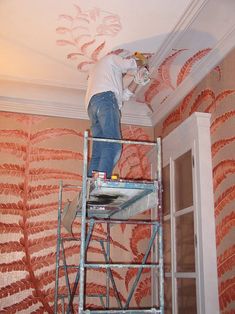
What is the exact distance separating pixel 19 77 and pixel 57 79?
362mm

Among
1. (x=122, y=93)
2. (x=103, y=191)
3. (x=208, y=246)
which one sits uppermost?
(x=122, y=93)

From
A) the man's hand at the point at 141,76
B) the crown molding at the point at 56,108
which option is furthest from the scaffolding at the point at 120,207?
the crown molding at the point at 56,108

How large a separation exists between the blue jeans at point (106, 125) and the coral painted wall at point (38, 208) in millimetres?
1164

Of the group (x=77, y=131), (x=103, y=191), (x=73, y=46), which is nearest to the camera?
(x=103, y=191)

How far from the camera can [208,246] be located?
2.74 m

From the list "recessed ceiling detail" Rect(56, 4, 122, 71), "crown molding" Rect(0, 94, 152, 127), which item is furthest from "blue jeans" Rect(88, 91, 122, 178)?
"crown molding" Rect(0, 94, 152, 127)

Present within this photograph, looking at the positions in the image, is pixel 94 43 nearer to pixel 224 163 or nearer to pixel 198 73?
pixel 198 73

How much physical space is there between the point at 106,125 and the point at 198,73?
1.16 meters

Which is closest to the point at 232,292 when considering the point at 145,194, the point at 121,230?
the point at 145,194

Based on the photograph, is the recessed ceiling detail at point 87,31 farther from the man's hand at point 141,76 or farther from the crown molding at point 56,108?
the crown molding at point 56,108

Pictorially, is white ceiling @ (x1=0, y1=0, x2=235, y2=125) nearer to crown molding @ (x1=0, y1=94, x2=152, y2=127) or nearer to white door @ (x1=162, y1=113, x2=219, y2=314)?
crown molding @ (x1=0, y1=94, x2=152, y2=127)

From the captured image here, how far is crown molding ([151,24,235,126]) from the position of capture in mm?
2782

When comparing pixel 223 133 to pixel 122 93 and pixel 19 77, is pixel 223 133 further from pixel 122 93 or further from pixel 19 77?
pixel 19 77

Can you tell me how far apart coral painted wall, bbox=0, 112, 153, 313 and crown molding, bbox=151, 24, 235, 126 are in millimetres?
467
